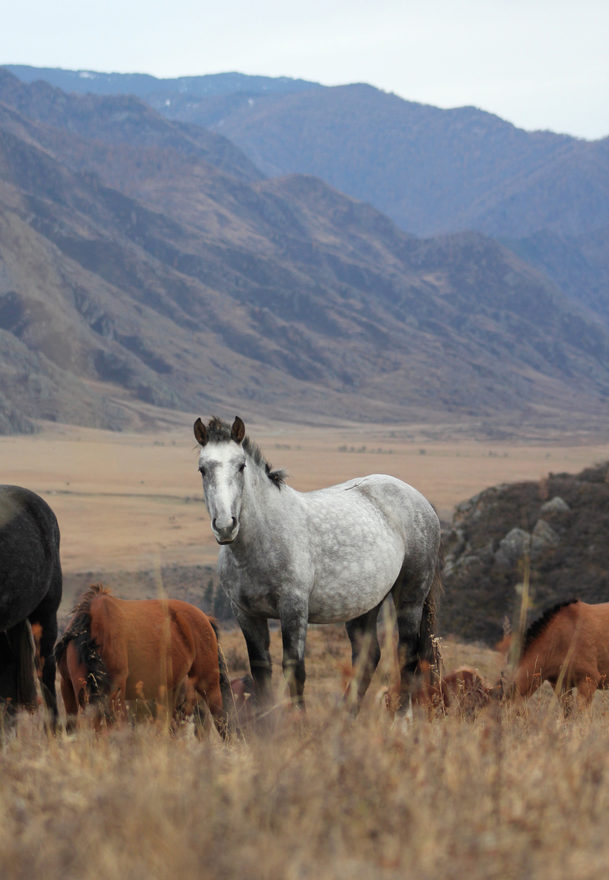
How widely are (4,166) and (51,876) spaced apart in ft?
438

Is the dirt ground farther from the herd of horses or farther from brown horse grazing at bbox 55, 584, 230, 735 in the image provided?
brown horse grazing at bbox 55, 584, 230, 735

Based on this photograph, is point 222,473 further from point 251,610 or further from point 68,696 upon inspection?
point 68,696

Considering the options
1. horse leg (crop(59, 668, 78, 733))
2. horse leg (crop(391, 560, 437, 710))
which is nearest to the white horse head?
horse leg (crop(59, 668, 78, 733))

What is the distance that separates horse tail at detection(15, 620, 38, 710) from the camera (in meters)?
6.56

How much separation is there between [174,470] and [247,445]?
5136cm

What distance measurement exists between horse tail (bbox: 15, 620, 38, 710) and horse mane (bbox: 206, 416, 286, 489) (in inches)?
81.2

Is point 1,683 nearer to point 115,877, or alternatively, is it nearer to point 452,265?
point 115,877

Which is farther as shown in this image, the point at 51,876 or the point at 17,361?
the point at 17,361

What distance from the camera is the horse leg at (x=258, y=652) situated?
606cm

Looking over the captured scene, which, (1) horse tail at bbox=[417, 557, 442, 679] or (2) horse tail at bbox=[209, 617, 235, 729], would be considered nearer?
(2) horse tail at bbox=[209, 617, 235, 729]

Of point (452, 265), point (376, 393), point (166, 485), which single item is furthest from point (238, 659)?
point (452, 265)

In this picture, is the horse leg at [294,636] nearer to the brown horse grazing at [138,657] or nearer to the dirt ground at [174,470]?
the brown horse grazing at [138,657]

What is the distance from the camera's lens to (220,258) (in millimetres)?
138125

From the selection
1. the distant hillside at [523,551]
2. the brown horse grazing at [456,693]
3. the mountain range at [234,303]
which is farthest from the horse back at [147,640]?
the mountain range at [234,303]
